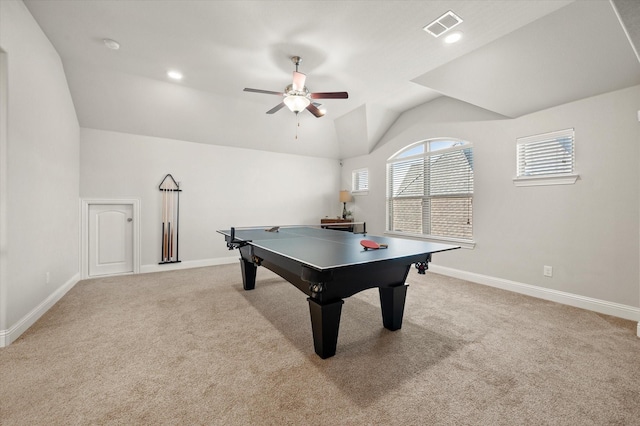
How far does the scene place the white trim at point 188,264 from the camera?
15.5 ft

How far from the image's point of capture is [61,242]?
11.1ft

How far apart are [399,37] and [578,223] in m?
2.92

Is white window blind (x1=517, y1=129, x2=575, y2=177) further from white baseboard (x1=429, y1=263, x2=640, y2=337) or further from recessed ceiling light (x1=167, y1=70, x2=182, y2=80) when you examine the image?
recessed ceiling light (x1=167, y1=70, x2=182, y2=80)

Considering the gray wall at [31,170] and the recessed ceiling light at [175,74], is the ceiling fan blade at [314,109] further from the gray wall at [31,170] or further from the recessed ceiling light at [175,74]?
the gray wall at [31,170]

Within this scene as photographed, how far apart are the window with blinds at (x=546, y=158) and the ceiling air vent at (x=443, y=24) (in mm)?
1984

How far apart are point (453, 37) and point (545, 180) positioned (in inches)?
83.5

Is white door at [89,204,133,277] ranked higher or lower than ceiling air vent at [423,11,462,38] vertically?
lower

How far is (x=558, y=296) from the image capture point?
3.27 meters

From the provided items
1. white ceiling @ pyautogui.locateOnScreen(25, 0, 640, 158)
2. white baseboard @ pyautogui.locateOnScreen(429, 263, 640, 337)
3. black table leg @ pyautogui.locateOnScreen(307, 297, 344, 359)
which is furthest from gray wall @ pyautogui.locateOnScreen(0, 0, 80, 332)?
white baseboard @ pyautogui.locateOnScreen(429, 263, 640, 337)

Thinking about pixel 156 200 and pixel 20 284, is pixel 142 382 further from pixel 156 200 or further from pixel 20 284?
pixel 156 200

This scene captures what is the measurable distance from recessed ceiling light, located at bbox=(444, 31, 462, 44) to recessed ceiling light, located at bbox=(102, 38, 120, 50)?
3.46 meters

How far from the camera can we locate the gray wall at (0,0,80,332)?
222 centimetres

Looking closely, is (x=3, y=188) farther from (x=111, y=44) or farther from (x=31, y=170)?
(x=111, y=44)

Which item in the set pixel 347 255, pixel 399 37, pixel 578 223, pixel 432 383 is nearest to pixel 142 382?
pixel 347 255
